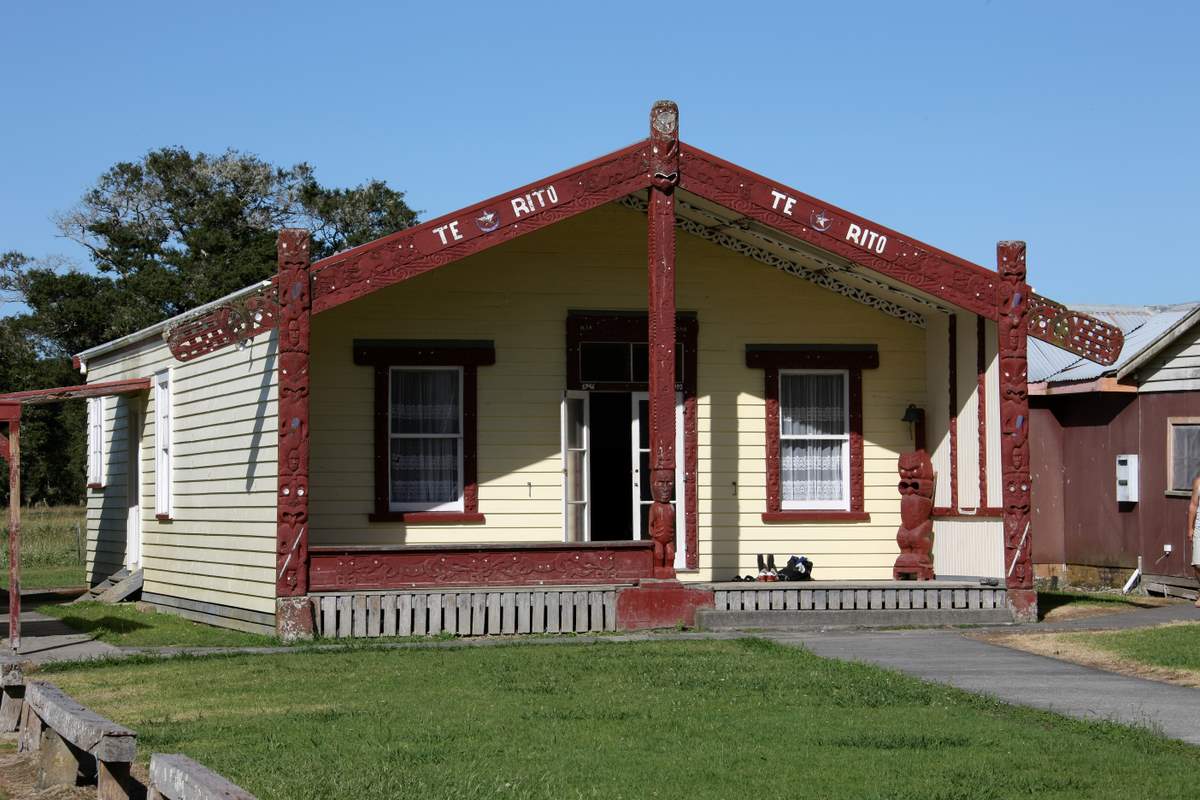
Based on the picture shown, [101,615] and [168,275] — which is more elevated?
[168,275]

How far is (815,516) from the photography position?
19.3 m

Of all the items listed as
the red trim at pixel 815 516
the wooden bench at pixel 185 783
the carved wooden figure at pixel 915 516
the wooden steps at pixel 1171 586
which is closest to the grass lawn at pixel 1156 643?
the carved wooden figure at pixel 915 516

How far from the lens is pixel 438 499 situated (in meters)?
18.5

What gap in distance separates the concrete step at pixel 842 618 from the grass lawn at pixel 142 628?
4414 millimetres

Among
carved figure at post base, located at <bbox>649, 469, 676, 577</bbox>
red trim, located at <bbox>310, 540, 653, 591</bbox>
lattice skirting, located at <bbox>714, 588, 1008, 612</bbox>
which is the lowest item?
lattice skirting, located at <bbox>714, 588, 1008, 612</bbox>

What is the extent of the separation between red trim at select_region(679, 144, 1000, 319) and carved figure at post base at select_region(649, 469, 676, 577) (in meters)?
3.04

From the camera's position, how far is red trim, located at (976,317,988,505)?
703 inches

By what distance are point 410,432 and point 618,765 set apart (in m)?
10.4

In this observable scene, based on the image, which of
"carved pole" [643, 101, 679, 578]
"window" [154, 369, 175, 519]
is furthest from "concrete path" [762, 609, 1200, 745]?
"window" [154, 369, 175, 519]

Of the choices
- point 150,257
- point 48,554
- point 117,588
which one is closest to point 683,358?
point 117,588

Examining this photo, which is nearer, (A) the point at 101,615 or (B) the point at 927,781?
(B) the point at 927,781

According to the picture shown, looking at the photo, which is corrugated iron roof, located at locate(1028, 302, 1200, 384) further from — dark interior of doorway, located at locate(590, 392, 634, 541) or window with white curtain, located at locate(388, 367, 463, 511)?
window with white curtain, located at locate(388, 367, 463, 511)

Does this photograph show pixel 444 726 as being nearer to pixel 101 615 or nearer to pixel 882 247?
pixel 882 247

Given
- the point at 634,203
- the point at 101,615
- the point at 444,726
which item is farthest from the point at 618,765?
the point at 101,615
